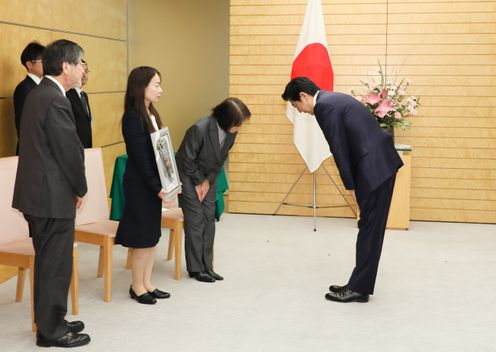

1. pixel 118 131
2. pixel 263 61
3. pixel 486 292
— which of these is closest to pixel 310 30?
pixel 263 61

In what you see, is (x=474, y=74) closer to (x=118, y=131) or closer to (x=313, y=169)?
(x=313, y=169)

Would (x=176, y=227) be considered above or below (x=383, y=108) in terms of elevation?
below

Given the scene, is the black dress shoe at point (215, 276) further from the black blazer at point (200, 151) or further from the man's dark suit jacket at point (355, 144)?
the man's dark suit jacket at point (355, 144)

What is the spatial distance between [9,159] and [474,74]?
476cm

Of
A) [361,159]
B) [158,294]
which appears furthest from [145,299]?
[361,159]

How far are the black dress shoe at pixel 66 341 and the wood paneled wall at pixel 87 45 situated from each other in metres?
1.86

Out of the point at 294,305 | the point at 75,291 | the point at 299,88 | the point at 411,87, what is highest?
the point at 411,87

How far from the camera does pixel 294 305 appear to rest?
4402 millimetres

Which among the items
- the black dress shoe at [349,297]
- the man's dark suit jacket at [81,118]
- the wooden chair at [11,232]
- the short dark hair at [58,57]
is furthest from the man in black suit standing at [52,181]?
the man's dark suit jacket at [81,118]

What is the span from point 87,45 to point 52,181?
343 centimetres

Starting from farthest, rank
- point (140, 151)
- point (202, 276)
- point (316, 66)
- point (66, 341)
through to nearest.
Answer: point (316, 66), point (202, 276), point (140, 151), point (66, 341)

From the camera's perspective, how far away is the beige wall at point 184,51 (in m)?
7.93

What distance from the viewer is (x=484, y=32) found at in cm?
703

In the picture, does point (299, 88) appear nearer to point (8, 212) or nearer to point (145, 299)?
point (145, 299)
